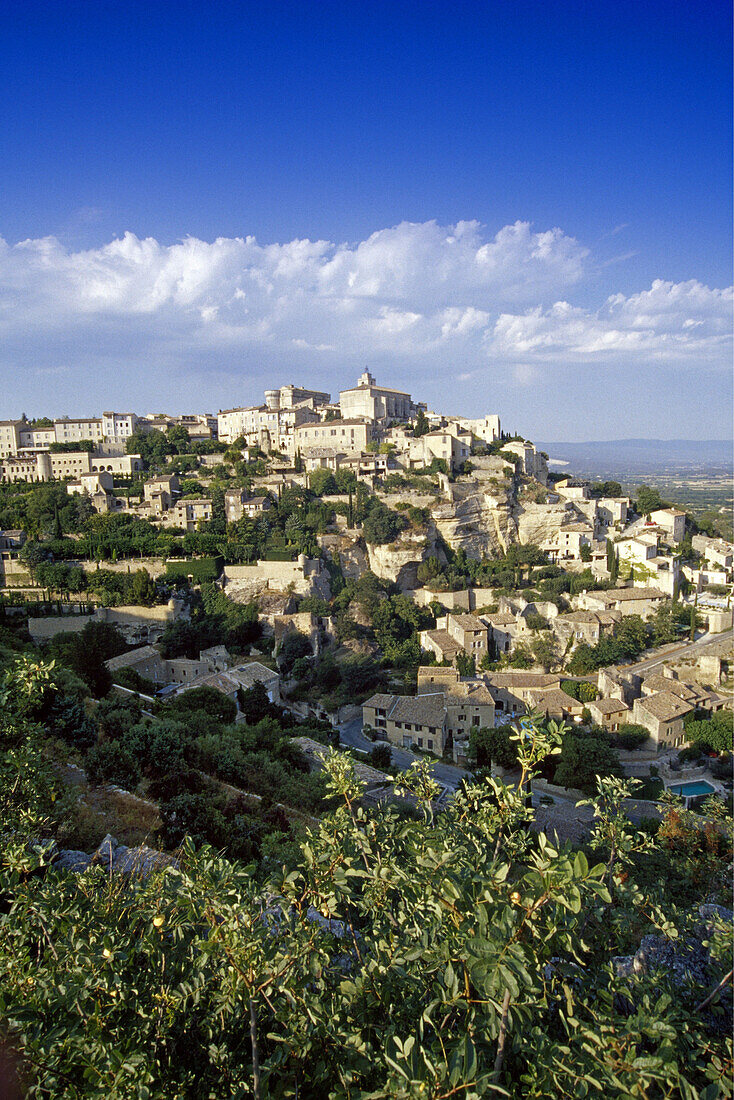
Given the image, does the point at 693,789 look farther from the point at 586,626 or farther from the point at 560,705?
the point at 586,626

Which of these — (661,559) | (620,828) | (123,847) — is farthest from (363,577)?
(620,828)

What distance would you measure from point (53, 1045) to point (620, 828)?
10.6ft

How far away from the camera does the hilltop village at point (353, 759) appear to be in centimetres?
231

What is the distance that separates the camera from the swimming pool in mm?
15492

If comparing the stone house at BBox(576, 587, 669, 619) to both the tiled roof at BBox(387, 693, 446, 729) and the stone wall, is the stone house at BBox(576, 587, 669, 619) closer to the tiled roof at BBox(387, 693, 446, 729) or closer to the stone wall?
the tiled roof at BBox(387, 693, 446, 729)

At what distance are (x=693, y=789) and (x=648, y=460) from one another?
113 metres

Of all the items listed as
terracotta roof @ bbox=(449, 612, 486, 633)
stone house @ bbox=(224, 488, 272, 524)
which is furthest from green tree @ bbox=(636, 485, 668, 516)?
stone house @ bbox=(224, 488, 272, 524)

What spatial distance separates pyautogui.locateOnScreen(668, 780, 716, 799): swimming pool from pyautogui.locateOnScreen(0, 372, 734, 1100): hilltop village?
11 cm

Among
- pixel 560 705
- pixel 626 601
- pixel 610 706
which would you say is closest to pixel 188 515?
pixel 560 705

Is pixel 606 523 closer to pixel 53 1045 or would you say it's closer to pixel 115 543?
pixel 115 543

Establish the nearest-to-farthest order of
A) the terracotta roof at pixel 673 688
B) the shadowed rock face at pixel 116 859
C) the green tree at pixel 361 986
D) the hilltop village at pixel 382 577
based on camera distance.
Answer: the green tree at pixel 361 986 → the shadowed rock face at pixel 116 859 → the terracotta roof at pixel 673 688 → the hilltop village at pixel 382 577

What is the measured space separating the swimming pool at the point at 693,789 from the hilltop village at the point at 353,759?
0.11 m

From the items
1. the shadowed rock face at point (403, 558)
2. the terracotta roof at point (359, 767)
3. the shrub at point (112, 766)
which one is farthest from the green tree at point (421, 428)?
the shrub at point (112, 766)

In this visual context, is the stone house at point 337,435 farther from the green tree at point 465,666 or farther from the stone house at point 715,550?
the stone house at point 715,550
